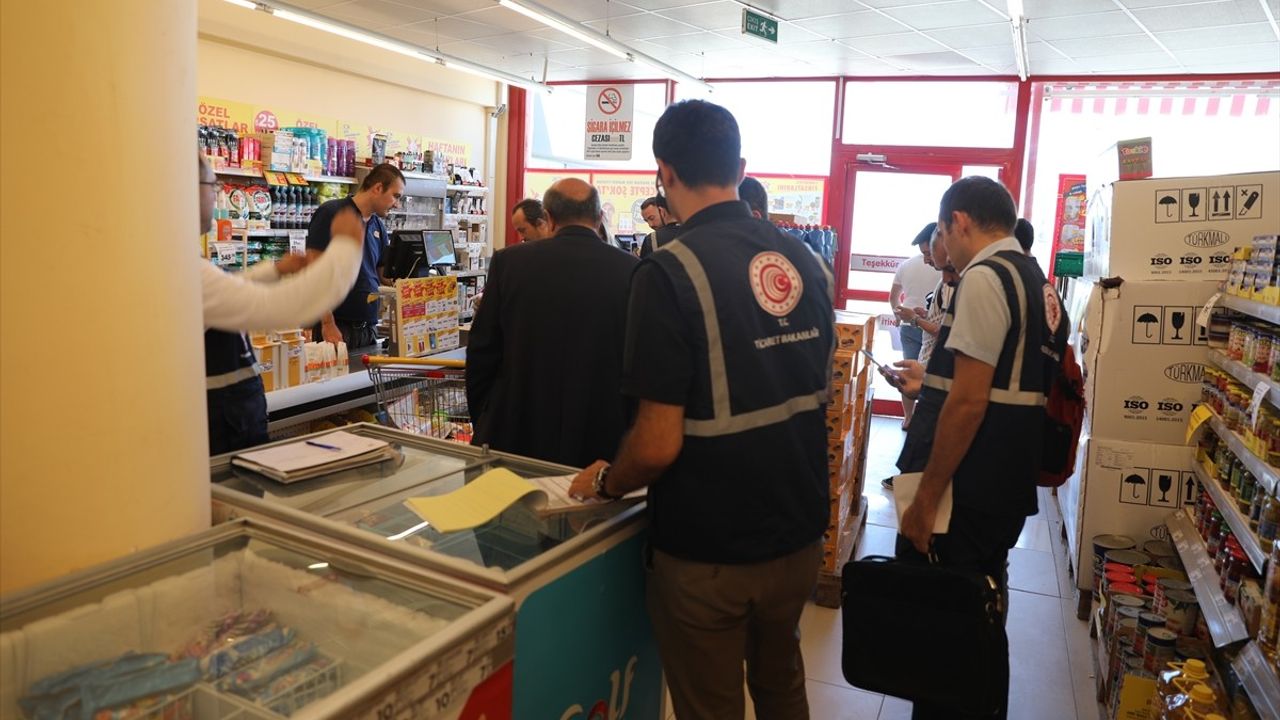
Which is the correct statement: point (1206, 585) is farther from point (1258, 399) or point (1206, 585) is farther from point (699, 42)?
point (699, 42)

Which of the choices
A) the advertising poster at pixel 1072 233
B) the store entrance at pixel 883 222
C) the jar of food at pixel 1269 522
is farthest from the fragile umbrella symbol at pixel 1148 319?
the store entrance at pixel 883 222

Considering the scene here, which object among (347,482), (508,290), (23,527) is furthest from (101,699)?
(508,290)

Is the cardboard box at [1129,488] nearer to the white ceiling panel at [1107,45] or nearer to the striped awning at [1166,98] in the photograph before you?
the white ceiling panel at [1107,45]

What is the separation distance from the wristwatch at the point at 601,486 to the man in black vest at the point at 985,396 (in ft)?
3.60

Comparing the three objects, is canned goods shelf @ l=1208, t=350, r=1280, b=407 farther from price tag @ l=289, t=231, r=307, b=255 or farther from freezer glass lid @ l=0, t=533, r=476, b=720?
price tag @ l=289, t=231, r=307, b=255

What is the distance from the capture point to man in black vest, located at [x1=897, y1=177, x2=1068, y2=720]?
2508 mm

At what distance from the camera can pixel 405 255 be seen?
19.0ft

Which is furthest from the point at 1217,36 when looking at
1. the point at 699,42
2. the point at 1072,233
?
the point at 699,42

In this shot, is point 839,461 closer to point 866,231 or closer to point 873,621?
point 873,621

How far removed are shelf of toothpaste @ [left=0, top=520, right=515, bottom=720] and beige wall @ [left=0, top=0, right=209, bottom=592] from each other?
13cm

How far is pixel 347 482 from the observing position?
2.15 meters

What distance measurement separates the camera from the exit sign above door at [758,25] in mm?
6898

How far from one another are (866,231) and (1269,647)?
7999 mm

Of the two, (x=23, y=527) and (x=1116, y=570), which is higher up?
(x=23, y=527)
